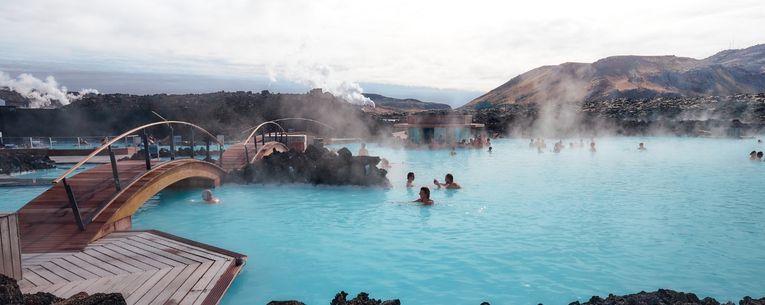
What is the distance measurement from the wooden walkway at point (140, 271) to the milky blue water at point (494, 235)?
0.53 m

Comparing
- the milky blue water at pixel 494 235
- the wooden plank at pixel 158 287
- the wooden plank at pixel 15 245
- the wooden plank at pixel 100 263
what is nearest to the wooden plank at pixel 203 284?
the wooden plank at pixel 158 287

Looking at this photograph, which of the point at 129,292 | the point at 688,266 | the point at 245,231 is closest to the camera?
the point at 129,292

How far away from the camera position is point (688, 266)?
24.2 feet

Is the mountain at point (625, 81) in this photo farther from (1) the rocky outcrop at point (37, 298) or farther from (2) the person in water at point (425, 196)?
(1) the rocky outcrop at point (37, 298)

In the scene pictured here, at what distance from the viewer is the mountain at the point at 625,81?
260 feet

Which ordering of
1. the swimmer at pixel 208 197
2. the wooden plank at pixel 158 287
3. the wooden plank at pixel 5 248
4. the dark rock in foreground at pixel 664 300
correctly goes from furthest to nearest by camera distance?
the swimmer at pixel 208 197
the wooden plank at pixel 158 287
the wooden plank at pixel 5 248
the dark rock in foreground at pixel 664 300

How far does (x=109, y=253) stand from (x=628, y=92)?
268ft

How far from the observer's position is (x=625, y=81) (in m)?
83.4

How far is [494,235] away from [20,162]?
19.7 metres

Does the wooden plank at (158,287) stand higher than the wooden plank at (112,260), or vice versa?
the wooden plank at (158,287)

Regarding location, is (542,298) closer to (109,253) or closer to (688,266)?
(688,266)

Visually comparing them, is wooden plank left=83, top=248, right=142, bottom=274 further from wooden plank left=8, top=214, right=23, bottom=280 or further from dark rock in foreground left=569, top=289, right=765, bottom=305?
dark rock in foreground left=569, top=289, right=765, bottom=305

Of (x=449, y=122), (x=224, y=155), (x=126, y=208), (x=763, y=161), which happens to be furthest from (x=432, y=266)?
(x=449, y=122)

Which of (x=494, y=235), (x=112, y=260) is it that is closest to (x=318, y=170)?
(x=494, y=235)
